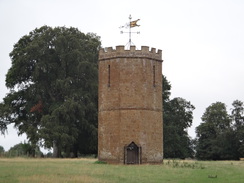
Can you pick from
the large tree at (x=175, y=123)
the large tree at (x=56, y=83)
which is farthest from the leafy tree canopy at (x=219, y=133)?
the large tree at (x=56, y=83)

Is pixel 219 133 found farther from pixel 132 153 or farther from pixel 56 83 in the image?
pixel 132 153

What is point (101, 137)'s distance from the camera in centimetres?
3628

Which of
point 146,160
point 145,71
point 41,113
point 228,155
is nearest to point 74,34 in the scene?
point 41,113

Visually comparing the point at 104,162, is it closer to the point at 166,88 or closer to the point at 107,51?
the point at 107,51

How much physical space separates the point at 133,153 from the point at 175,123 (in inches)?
1151

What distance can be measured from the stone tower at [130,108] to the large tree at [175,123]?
22.3 metres

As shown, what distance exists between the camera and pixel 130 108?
35.2 m

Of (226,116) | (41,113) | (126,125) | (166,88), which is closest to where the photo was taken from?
(126,125)

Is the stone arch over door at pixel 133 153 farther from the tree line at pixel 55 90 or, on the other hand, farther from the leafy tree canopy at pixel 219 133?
the leafy tree canopy at pixel 219 133

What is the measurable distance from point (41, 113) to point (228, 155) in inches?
1159

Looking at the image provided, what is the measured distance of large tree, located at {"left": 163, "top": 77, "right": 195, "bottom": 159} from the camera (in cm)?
5841

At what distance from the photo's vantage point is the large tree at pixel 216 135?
6334cm

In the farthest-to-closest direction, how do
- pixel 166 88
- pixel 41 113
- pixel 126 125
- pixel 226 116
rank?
1. pixel 226 116
2. pixel 166 88
3. pixel 41 113
4. pixel 126 125

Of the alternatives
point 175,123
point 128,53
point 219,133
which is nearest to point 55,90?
point 128,53
